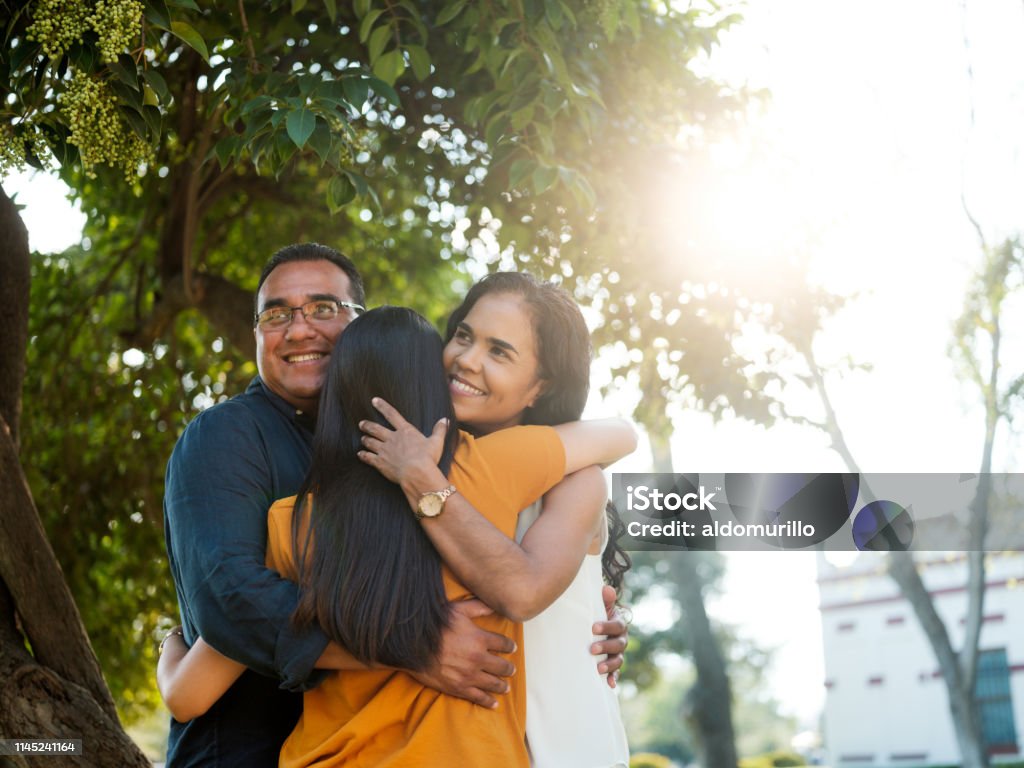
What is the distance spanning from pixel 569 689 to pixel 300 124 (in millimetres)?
1881

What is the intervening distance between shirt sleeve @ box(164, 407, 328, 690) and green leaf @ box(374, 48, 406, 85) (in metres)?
1.74

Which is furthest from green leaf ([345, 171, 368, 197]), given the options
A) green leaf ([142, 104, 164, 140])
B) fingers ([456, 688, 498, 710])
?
fingers ([456, 688, 498, 710])

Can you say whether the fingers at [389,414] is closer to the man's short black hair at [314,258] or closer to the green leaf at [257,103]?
the man's short black hair at [314,258]

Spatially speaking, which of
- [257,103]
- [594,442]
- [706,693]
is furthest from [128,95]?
[706,693]

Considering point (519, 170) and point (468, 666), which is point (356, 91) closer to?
point (519, 170)

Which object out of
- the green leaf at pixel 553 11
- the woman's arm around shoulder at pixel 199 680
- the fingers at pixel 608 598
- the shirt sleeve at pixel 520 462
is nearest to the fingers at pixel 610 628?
the fingers at pixel 608 598

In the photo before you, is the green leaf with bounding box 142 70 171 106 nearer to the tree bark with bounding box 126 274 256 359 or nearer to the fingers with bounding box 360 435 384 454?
the fingers with bounding box 360 435 384 454

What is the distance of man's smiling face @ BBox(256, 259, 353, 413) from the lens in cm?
330

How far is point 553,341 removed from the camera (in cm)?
304

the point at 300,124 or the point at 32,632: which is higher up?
the point at 300,124

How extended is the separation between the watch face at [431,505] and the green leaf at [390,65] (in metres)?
2.26

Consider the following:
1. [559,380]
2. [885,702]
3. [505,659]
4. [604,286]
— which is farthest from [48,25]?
[885,702]

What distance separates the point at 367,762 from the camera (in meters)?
2.38

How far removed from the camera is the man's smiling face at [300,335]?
3.30 m
